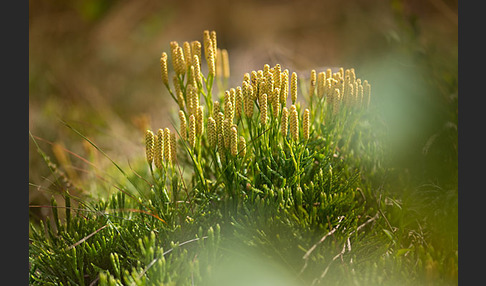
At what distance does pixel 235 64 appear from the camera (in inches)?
95.5

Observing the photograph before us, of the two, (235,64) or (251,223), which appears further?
(235,64)

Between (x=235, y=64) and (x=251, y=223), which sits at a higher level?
(x=235, y=64)

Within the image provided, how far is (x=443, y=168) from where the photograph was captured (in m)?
0.77

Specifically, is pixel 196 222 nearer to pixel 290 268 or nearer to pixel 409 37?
pixel 290 268

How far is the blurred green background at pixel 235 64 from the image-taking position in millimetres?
827

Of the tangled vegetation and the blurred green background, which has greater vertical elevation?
the blurred green background

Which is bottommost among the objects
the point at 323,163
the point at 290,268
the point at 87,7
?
the point at 290,268

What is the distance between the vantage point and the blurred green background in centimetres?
83

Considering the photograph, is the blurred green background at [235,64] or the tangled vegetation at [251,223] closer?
the tangled vegetation at [251,223]

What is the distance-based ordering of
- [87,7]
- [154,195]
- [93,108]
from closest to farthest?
[154,195], [93,108], [87,7]

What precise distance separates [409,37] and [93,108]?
48.5 inches

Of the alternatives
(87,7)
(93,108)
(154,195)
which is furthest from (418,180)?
(87,7)

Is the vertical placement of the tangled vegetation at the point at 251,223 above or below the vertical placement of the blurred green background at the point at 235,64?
below

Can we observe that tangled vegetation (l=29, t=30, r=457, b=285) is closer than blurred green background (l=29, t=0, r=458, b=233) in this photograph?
Yes
